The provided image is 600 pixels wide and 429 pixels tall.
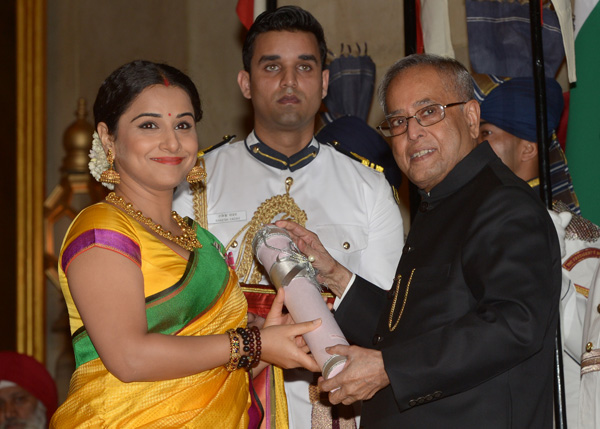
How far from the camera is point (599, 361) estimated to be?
8.69 feet

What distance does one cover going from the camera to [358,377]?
216cm

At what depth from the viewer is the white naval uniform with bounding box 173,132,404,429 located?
3096 millimetres

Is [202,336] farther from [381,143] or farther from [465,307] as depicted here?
[381,143]

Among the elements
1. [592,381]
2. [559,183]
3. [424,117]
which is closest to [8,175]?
[559,183]

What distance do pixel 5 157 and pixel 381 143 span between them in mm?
3155

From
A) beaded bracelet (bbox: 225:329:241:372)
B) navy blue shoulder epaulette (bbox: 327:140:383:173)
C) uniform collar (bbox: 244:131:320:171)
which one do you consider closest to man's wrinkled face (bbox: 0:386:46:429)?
uniform collar (bbox: 244:131:320:171)

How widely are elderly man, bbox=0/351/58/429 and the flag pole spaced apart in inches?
107

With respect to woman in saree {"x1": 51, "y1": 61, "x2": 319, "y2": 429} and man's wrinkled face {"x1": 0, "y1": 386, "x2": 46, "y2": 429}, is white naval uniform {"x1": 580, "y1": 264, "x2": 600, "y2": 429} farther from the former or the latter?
man's wrinkled face {"x1": 0, "y1": 386, "x2": 46, "y2": 429}

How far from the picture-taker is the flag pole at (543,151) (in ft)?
8.47

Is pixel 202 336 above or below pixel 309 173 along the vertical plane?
below

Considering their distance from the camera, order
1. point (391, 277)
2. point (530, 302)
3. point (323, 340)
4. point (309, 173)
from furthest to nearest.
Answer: point (309, 173) → point (391, 277) → point (323, 340) → point (530, 302)

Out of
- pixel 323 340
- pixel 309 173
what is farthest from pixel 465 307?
pixel 309 173

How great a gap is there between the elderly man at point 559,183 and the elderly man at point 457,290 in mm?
680

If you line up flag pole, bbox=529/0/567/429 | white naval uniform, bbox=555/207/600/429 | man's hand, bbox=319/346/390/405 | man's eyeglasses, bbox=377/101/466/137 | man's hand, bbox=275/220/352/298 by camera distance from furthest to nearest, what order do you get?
white naval uniform, bbox=555/207/600/429 → man's hand, bbox=275/220/352/298 → flag pole, bbox=529/0/567/429 → man's eyeglasses, bbox=377/101/466/137 → man's hand, bbox=319/346/390/405
